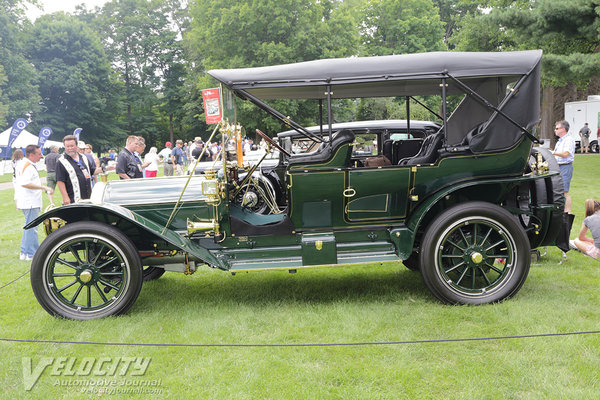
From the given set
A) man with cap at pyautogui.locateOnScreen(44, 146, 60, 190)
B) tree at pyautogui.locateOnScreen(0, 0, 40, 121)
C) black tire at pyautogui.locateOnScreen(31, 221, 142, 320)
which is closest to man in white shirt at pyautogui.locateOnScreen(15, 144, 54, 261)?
man with cap at pyautogui.locateOnScreen(44, 146, 60, 190)

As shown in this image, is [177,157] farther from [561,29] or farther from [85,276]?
[561,29]

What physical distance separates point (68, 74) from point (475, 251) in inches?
1608

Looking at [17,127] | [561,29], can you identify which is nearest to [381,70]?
[561,29]

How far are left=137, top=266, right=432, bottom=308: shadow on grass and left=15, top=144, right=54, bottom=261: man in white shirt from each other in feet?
7.40

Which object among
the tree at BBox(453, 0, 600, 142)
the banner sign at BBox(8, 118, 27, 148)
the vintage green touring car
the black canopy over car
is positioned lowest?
the vintage green touring car

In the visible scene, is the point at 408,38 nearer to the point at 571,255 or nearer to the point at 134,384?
the point at 571,255

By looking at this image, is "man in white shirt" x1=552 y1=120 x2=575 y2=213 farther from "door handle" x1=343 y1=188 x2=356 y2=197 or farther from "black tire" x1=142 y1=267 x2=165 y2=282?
"black tire" x1=142 y1=267 x2=165 y2=282

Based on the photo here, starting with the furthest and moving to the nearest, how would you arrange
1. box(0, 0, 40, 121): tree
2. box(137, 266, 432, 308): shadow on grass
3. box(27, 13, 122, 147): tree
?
box(27, 13, 122, 147): tree < box(0, 0, 40, 121): tree < box(137, 266, 432, 308): shadow on grass

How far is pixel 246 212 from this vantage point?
4.55 m

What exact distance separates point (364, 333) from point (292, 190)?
4.42ft

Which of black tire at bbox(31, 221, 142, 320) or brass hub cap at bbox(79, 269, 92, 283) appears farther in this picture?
brass hub cap at bbox(79, 269, 92, 283)

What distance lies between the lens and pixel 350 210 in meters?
4.23

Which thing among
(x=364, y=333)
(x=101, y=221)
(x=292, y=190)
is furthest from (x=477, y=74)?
(x=101, y=221)

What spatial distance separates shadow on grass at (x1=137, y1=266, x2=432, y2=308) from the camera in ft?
14.9
